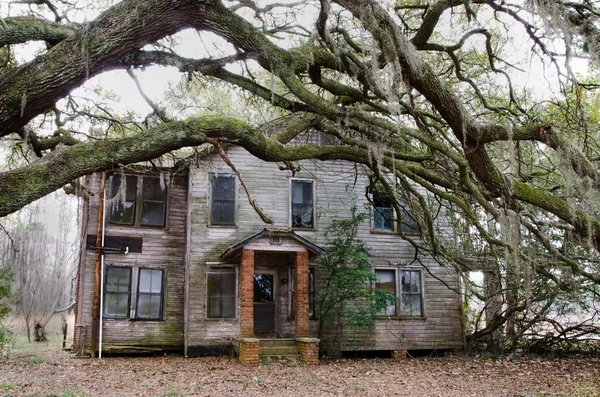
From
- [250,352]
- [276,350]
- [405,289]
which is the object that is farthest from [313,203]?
[250,352]

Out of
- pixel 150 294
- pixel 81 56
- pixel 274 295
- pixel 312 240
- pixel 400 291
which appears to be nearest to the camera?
pixel 81 56

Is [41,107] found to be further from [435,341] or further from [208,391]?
[435,341]

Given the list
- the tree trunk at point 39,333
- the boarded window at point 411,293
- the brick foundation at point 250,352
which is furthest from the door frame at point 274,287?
the tree trunk at point 39,333

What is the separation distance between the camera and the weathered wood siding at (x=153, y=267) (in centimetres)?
1466

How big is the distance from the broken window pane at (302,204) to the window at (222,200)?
6.12 feet

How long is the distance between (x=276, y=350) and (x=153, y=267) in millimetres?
4519

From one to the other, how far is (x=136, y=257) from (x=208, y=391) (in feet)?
23.2

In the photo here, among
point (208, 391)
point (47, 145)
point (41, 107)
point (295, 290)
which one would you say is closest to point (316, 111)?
point (41, 107)

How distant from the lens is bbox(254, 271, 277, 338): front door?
50.1 feet

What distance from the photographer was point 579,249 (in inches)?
530

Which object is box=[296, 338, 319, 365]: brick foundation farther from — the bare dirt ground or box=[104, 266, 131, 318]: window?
box=[104, 266, 131, 318]: window

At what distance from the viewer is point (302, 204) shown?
16.0m

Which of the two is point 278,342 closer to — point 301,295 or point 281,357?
point 281,357

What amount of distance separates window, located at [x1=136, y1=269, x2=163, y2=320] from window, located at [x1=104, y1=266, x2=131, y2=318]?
0.35 m
